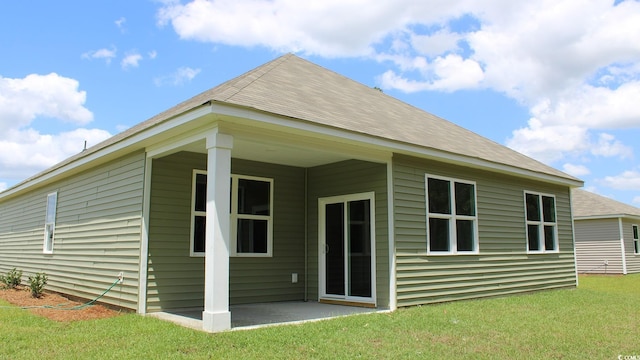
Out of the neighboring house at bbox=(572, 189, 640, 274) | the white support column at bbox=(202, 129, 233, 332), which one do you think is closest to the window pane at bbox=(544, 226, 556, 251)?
the white support column at bbox=(202, 129, 233, 332)

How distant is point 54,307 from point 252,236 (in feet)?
Answer: 11.9

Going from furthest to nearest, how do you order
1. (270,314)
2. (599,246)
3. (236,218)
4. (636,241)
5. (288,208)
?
(636,241)
(599,246)
(288,208)
(236,218)
(270,314)

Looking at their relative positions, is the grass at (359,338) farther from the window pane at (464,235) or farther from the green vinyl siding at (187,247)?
the window pane at (464,235)

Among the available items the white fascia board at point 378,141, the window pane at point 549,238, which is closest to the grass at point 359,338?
the white fascia board at point 378,141

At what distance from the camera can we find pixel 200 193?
352 inches

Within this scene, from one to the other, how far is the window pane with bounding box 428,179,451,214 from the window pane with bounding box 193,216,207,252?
4114 mm

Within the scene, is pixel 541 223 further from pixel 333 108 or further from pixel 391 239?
pixel 333 108

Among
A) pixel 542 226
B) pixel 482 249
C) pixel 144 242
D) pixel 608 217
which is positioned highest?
pixel 608 217

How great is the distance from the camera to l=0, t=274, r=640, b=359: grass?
5.43 metres

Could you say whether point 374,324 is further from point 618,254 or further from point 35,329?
Result: point 618,254

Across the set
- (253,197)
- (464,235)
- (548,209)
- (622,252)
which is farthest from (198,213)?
(622,252)

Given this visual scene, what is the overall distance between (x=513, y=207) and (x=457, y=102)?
175 inches

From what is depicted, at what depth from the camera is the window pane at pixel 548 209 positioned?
12820mm

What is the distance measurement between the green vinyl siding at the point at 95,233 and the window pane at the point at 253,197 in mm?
1865
